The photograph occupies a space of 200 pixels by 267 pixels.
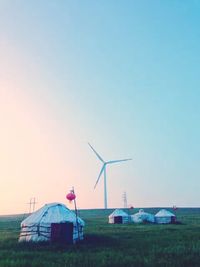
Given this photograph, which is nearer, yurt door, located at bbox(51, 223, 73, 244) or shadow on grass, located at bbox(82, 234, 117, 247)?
shadow on grass, located at bbox(82, 234, 117, 247)

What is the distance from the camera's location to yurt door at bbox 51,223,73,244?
31917 mm

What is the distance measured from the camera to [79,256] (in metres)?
21.7

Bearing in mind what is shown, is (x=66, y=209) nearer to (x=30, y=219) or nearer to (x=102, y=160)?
(x=30, y=219)

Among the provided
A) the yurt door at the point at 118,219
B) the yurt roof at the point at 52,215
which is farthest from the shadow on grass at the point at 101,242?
the yurt door at the point at 118,219

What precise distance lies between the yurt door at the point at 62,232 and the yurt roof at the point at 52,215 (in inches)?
19.4

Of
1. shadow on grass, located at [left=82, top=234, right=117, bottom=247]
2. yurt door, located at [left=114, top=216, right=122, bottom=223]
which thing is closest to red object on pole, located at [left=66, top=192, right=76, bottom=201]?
shadow on grass, located at [left=82, top=234, right=117, bottom=247]

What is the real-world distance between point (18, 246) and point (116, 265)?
12368mm

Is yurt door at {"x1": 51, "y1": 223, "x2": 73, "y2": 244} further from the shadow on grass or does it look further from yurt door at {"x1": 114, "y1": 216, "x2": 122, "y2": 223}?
yurt door at {"x1": 114, "y1": 216, "x2": 122, "y2": 223}

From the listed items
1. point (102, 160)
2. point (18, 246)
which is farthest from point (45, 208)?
point (102, 160)

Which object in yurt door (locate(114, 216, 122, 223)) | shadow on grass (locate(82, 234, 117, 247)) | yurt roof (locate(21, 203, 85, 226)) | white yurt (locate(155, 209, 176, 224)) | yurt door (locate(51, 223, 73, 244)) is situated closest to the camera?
shadow on grass (locate(82, 234, 117, 247))

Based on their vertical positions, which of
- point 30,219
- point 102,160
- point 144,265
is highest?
point 102,160

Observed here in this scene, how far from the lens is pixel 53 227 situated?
32656 millimetres

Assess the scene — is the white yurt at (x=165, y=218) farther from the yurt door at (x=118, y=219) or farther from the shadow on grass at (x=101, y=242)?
the shadow on grass at (x=101, y=242)

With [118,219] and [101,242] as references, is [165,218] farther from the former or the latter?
[101,242]
